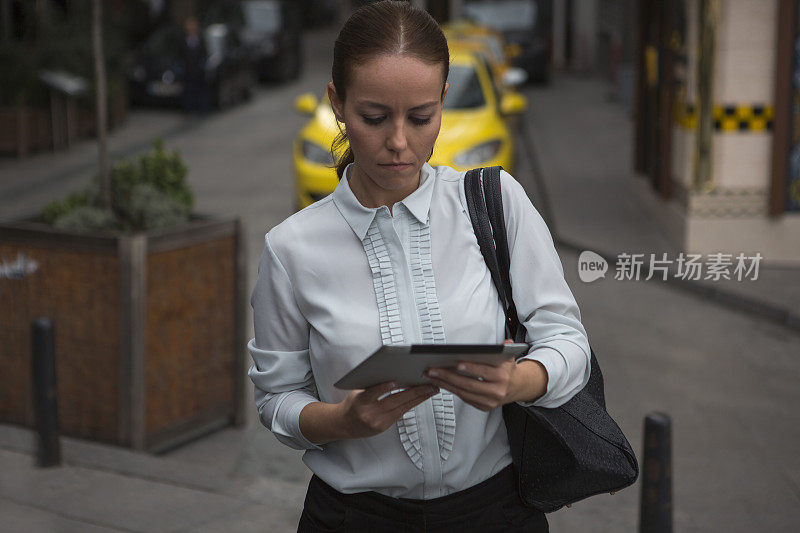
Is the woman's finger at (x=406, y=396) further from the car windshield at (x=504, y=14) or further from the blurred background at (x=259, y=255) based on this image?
the car windshield at (x=504, y=14)

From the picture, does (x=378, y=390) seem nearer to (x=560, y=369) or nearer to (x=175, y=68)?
(x=560, y=369)

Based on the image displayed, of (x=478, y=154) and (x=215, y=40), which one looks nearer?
(x=478, y=154)

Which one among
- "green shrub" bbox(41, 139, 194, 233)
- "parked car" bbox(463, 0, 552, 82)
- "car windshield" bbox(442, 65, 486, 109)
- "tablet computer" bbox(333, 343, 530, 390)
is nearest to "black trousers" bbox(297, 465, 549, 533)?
"tablet computer" bbox(333, 343, 530, 390)

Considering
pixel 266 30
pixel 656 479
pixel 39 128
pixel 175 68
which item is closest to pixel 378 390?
pixel 656 479

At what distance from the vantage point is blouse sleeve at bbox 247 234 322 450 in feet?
6.92

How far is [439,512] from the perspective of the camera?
2131 mm

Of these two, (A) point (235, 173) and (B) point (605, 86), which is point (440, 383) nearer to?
(A) point (235, 173)

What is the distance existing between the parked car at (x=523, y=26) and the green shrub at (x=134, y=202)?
20.3m

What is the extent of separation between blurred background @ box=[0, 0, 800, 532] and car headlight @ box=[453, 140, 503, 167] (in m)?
0.03

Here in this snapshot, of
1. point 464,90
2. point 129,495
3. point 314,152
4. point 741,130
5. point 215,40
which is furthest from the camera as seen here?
point 215,40

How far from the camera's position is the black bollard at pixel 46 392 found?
518cm

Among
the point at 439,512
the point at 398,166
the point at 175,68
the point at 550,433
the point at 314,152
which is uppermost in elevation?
the point at 398,166

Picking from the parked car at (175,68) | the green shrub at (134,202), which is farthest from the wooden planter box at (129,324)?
the parked car at (175,68)

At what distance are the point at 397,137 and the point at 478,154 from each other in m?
8.48
